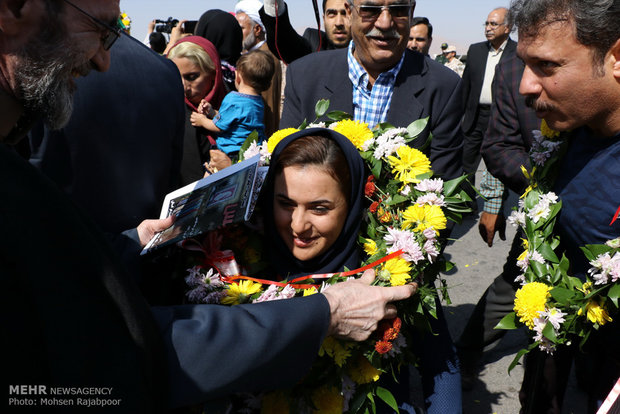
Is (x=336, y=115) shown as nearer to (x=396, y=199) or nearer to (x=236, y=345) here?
(x=396, y=199)

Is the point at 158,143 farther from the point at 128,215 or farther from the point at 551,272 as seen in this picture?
the point at 551,272

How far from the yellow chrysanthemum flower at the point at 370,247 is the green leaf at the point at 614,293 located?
2.92ft

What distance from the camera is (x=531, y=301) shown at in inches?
82.8

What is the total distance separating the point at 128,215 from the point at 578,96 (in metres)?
1.87

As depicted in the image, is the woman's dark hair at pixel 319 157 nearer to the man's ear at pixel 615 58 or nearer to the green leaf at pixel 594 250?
the green leaf at pixel 594 250

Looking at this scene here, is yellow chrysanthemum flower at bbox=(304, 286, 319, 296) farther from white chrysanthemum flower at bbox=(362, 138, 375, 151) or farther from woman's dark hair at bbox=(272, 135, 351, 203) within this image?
white chrysanthemum flower at bbox=(362, 138, 375, 151)

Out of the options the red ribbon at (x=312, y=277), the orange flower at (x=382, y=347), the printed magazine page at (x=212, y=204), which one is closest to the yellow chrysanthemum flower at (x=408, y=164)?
the red ribbon at (x=312, y=277)

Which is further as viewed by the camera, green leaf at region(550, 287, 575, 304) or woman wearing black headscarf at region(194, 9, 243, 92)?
woman wearing black headscarf at region(194, 9, 243, 92)

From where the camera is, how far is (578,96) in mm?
1924

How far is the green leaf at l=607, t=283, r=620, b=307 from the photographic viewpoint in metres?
1.87

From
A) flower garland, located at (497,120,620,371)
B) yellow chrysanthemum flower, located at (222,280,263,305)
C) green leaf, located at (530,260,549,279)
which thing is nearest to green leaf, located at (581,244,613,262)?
flower garland, located at (497,120,620,371)

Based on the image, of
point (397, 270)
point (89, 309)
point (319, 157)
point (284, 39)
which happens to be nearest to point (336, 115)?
point (319, 157)

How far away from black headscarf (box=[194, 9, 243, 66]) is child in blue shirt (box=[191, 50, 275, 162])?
51.3 inches

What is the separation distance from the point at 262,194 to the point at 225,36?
4306 millimetres
